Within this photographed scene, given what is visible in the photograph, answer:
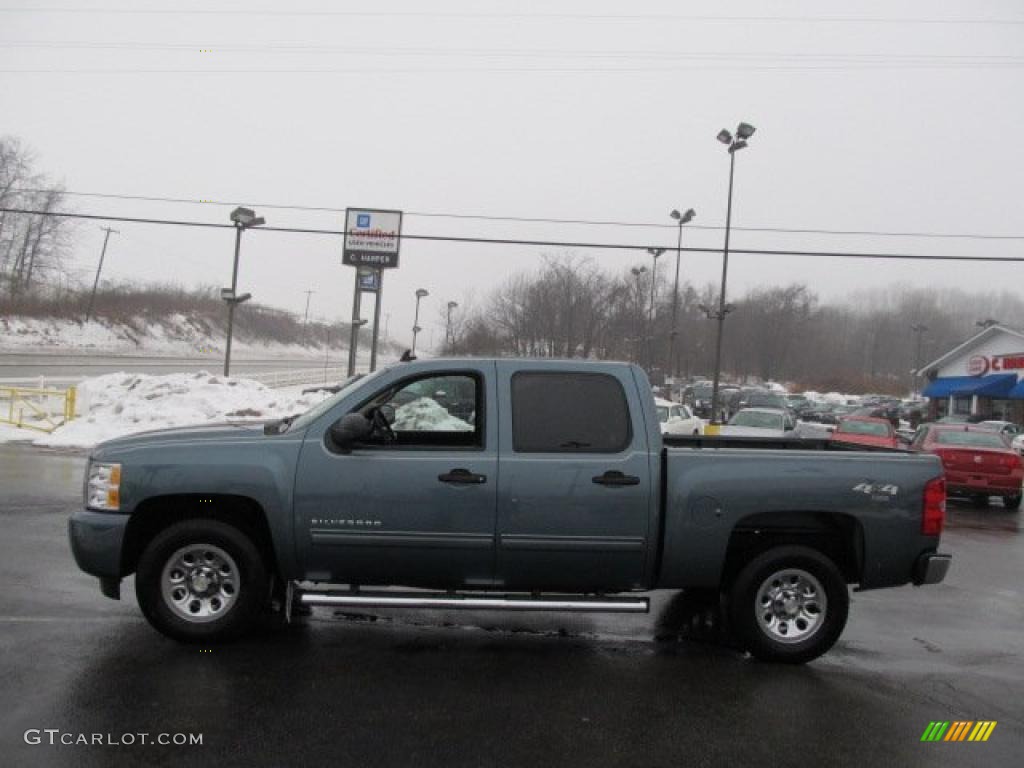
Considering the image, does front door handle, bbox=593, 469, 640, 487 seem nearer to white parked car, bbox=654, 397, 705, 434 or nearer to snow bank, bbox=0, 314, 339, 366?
white parked car, bbox=654, 397, 705, 434

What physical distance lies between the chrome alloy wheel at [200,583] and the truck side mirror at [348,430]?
103 centimetres

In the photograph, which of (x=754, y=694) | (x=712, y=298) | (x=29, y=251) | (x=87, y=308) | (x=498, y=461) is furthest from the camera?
(x=712, y=298)

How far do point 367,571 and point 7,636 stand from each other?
2.42 metres

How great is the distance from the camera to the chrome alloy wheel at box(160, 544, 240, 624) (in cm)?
529

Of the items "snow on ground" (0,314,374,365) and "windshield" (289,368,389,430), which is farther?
"snow on ground" (0,314,374,365)

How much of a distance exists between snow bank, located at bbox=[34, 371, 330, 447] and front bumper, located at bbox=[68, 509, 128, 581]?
546 inches

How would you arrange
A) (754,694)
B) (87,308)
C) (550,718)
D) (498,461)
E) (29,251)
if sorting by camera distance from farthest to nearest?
(29,251) → (87,308) → (498,461) → (754,694) → (550,718)

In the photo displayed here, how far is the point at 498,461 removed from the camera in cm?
527

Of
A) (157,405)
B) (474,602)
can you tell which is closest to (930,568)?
(474,602)

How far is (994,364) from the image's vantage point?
46.6m

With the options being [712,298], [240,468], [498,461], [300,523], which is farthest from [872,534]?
[712,298]

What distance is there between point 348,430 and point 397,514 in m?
0.61

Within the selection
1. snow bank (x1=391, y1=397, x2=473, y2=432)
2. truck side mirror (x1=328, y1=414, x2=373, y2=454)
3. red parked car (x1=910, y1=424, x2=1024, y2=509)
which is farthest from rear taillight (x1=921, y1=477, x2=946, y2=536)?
red parked car (x1=910, y1=424, x2=1024, y2=509)

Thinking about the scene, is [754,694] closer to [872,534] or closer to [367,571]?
[872,534]
